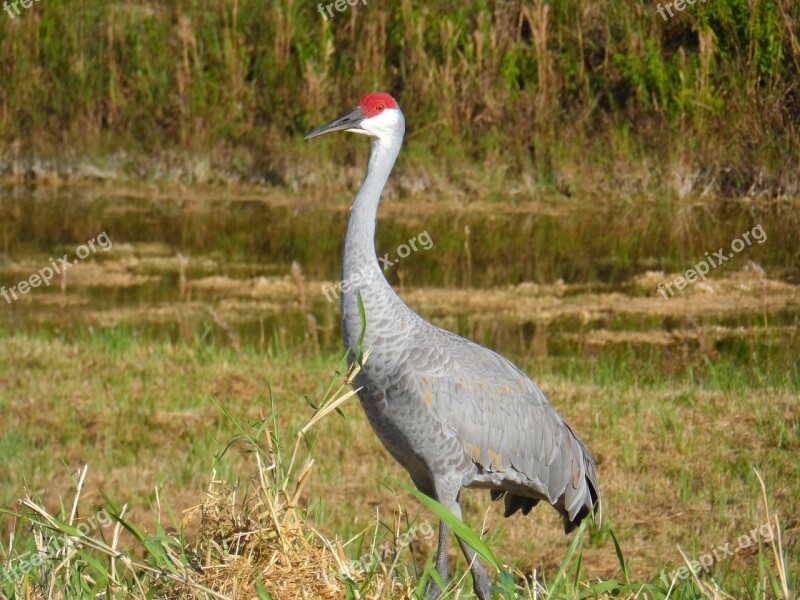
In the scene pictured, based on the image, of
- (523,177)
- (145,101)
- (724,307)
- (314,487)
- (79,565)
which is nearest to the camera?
(79,565)

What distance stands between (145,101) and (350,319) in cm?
859

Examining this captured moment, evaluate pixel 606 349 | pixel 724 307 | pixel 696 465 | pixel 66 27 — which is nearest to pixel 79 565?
pixel 696 465

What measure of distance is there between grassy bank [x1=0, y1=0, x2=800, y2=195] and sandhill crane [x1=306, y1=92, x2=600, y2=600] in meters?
6.42

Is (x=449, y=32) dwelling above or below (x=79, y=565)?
above

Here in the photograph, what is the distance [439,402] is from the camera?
11.0 feet

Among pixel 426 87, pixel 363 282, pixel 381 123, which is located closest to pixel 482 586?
pixel 363 282

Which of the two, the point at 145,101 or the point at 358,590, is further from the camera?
the point at 145,101

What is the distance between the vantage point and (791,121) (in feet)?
31.6

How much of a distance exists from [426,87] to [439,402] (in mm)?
7749

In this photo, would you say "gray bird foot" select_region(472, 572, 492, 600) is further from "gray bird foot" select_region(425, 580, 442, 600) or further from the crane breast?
the crane breast

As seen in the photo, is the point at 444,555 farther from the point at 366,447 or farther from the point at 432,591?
the point at 366,447

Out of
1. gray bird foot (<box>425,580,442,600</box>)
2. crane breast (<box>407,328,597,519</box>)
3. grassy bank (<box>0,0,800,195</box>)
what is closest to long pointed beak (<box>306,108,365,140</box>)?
crane breast (<box>407,328,597,519</box>)

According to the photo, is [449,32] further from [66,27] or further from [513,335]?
[513,335]

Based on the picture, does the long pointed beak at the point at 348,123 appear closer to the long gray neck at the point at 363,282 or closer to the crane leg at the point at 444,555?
the long gray neck at the point at 363,282
